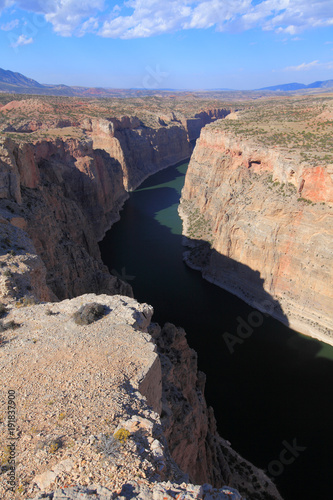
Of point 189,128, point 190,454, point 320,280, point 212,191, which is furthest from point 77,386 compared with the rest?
point 189,128

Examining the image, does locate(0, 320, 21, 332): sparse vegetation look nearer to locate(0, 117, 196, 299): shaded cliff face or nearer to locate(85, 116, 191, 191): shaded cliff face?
locate(0, 117, 196, 299): shaded cliff face

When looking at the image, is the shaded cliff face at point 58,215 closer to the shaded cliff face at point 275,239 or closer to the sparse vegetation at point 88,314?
the sparse vegetation at point 88,314

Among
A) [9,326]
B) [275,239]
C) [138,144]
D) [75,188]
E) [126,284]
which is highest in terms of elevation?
[9,326]

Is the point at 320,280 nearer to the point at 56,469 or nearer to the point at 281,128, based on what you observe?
the point at 281,128

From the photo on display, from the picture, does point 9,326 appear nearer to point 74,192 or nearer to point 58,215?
point 58,215

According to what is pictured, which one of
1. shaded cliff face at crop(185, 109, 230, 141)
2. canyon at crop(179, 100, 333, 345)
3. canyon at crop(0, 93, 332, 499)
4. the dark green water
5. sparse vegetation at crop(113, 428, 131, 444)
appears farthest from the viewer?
shaded cliff face at crop(185, 109, 230, 141)

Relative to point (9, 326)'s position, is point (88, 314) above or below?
above

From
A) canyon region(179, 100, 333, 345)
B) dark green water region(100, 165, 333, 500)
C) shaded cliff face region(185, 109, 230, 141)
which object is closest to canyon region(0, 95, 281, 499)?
dark green water region(100, 165, 333, 500)

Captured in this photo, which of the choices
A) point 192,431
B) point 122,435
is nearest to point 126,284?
point 192,431
